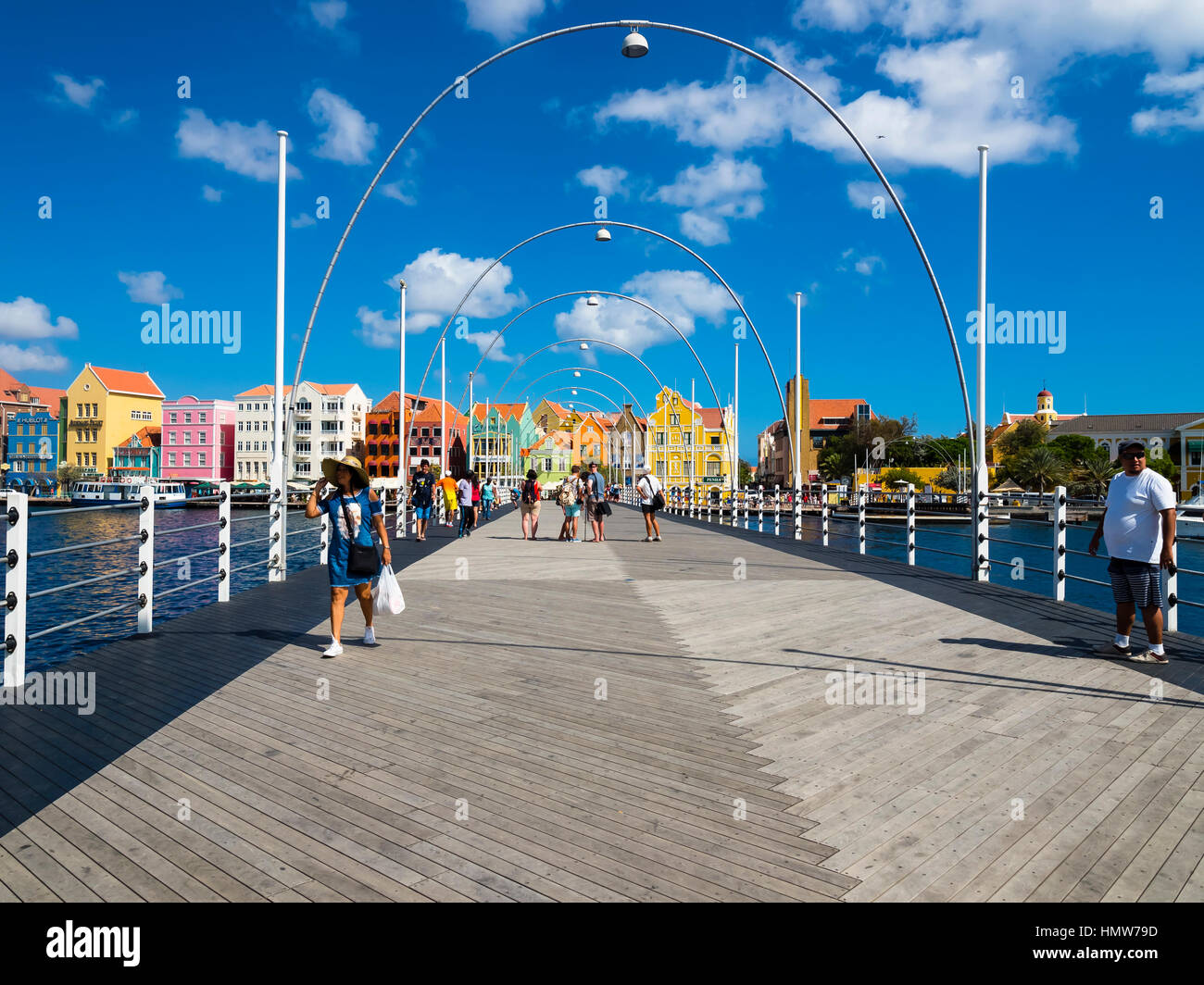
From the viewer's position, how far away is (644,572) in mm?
13422

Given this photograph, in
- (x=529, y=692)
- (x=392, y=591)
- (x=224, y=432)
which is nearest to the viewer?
(x=529, y=692)

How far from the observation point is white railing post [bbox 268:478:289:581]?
11922 mm

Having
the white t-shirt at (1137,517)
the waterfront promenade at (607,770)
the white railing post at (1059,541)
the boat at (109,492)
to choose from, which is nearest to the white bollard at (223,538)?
the waterfront promenade at (607,770)

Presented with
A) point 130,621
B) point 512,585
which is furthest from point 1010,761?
point 130,621

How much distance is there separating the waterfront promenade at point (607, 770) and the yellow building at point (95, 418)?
115 m

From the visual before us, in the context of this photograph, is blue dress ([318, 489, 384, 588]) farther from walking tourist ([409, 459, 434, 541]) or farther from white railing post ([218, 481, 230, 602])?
walking tourist ([409, 459, 434, 541])

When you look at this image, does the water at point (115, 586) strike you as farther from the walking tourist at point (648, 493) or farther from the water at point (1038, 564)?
the water at point (1038, 564)

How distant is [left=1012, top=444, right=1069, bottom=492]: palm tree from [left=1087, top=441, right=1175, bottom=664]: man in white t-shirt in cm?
10352

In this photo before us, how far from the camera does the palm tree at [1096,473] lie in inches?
3991

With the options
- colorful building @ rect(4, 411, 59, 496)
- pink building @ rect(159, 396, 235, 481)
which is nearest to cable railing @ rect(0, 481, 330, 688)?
pink building @ rect(159, 396, 235, 481)

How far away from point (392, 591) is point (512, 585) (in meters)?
4.61

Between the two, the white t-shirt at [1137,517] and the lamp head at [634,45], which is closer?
the white t-shirt at [1137,517]

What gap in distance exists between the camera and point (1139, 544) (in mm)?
6469

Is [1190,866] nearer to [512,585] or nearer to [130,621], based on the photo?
[512,585]
